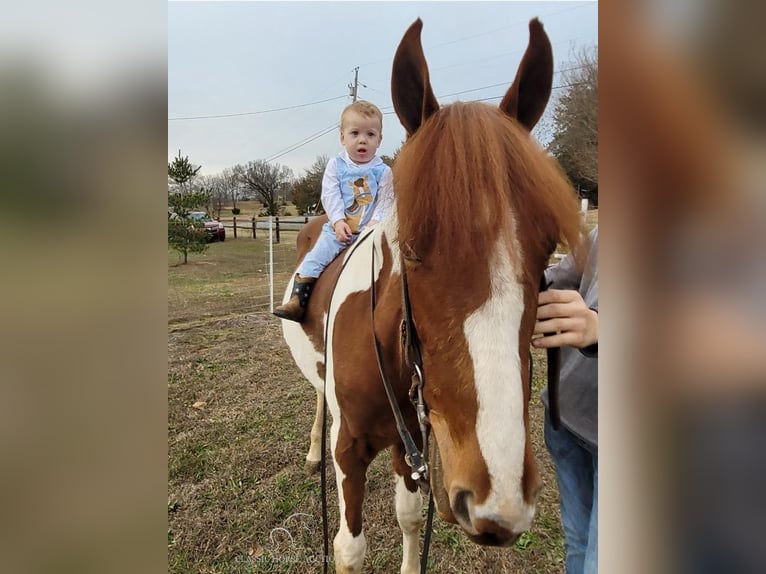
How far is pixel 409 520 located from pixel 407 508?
0.08m

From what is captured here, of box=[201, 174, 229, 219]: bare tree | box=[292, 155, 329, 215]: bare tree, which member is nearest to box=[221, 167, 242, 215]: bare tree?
box=[201, 174, 229, 219]: bare tree

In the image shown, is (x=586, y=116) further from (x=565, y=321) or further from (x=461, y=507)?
(x=461, y=507)

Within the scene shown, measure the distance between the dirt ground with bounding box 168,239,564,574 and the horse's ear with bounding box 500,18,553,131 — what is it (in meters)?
2.37

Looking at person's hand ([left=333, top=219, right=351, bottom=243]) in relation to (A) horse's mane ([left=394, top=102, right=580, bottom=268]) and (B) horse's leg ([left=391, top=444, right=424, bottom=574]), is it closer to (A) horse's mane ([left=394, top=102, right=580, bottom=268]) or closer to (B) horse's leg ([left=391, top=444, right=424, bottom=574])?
(B) horse's leg ([left=391, top=444, right=424, bottom=574])

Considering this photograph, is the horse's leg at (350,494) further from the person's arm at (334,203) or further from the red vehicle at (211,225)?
the red vehicle at (211,225)

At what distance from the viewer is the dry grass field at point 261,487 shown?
2480mm

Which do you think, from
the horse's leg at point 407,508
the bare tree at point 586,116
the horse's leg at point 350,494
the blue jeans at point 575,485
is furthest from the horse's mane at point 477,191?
the horse's leg at point 407,508

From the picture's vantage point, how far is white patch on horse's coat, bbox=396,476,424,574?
216cm

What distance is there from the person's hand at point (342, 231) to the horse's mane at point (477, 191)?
1257 millimetres
